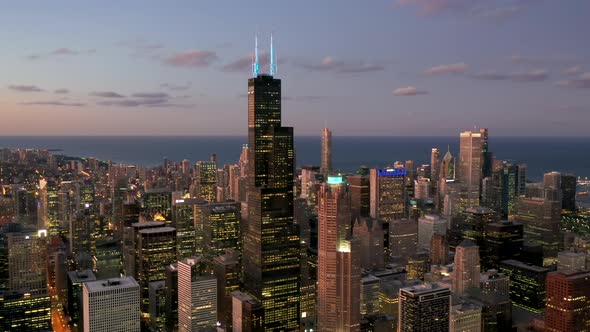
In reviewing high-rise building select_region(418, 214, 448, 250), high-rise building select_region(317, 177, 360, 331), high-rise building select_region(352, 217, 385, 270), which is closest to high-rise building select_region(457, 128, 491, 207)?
high-rise building select_region(418, 214, 448, 250)

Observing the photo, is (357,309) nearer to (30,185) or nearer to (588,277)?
(588,277)

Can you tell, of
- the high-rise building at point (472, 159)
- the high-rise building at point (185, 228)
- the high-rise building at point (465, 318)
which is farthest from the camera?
the high-rise building at point (472, 159)

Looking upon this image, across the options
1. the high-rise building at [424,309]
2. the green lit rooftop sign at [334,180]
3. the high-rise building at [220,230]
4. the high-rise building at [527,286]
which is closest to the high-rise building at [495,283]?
the high-rise building at [527,286]

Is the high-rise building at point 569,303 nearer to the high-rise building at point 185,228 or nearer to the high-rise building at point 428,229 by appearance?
the high-rise building at point 428,229

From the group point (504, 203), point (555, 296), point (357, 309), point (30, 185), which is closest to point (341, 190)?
point (357, 309)

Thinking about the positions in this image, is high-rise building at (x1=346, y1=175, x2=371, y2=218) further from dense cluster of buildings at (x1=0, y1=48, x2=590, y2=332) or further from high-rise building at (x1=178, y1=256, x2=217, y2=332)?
high-rise building at (x1=178, y1=256, x2=217, y2=332)

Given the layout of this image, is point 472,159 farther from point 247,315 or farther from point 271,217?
point 247,315

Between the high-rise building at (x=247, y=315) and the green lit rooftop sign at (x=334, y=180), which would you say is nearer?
the high-rise building at (x=247, y=315)
